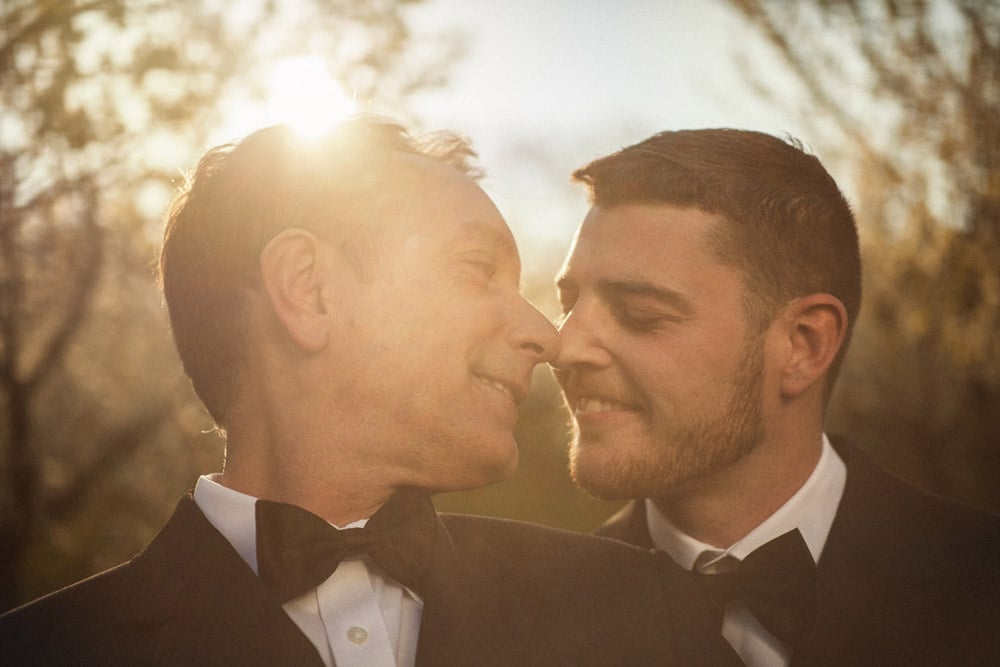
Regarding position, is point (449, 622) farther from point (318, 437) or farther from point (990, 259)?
point (990, 259)

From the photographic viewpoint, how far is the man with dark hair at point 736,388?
11.6ft

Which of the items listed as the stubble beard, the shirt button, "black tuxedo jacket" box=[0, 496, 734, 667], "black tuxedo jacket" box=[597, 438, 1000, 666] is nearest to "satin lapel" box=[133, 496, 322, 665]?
"black tuxedo jacket" box=[0, 496, 734, 667]

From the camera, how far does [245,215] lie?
3195 millimetres

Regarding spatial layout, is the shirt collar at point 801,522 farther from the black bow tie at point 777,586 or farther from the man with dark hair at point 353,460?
the man with dark hair at point 353,460

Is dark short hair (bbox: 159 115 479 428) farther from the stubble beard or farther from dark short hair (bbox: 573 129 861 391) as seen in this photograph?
the stubble beard

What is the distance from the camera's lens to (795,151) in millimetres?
4180

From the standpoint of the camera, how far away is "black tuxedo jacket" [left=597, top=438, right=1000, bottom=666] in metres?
3.30

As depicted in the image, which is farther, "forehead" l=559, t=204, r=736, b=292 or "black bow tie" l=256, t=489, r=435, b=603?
"forehead" l=559, t=204, r=736, b=292

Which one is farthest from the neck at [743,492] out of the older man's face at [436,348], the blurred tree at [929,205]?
the blurred tree at [929,205]

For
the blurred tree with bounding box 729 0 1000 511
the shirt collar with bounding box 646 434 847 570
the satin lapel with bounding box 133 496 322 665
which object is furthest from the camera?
the blurred tree with bounding box 729 0 1000 511

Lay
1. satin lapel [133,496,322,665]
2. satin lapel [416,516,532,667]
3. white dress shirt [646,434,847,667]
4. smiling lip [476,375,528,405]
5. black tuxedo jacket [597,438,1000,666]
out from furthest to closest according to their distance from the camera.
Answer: white dress shirt [646,434,847,667]
black tuxedo jacket [597,438,1000,666]
smiling lip [476,375,528,405]
satin lapel [416,516,532,667]
satin lapel [133,496,322,665]

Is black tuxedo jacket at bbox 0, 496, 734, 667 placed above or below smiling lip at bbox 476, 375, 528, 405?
below

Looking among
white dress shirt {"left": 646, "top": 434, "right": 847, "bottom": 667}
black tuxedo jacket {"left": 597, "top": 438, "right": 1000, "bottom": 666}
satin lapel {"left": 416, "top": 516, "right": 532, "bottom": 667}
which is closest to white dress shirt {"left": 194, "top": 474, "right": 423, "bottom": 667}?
satin lapel {"left": 416, "top": 516, "right": 532, "bottom": 667}

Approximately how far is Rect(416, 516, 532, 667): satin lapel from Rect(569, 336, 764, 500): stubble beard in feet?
2.50
